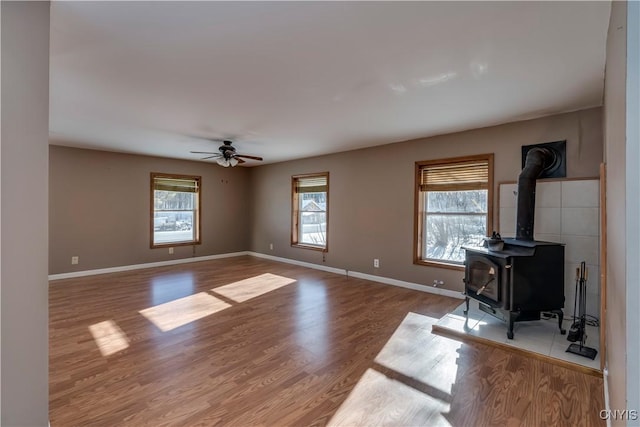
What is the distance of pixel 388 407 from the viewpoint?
1960 mm

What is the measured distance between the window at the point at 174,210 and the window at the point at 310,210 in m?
2.29

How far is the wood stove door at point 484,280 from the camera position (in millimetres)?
2980

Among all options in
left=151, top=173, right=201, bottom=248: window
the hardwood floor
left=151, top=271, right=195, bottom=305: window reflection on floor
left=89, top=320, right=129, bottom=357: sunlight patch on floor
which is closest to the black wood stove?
the hardwood floor

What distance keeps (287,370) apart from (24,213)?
1939 millimetres

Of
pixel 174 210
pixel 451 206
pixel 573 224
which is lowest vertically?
pixel 573 224

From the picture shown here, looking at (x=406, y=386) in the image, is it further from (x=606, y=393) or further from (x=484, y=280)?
(x=484, y=280)

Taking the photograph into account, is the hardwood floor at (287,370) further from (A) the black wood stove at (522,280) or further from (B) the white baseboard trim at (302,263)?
(B) the white baseboard trim at (302,263)

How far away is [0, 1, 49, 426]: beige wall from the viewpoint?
135 cm

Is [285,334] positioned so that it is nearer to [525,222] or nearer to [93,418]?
[93,418]

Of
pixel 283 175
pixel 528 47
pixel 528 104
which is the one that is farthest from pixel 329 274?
pixel 528 47

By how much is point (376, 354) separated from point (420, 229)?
99.6 inches

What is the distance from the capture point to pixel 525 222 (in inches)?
127

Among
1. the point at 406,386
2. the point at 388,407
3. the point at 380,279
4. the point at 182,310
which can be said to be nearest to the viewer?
the point at 388,407

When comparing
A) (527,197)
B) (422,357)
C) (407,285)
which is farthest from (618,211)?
(407,285)
